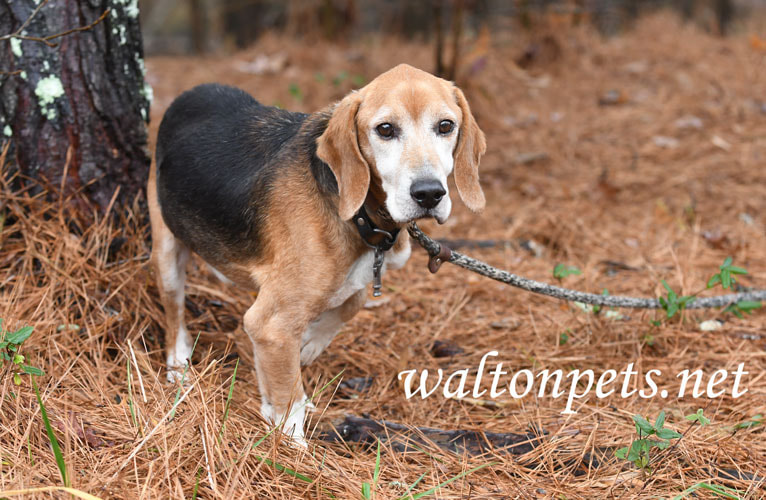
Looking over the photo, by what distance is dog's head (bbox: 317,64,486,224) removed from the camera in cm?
275

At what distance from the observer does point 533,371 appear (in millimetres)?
3750

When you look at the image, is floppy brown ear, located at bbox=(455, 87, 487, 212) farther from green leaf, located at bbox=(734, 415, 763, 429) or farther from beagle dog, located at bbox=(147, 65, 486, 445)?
green leaf, located at bbox=(734, 415, 763, 429)

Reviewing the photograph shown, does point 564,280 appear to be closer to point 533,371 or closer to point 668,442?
point 533,371

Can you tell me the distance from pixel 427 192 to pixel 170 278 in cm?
177

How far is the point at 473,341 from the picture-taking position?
416 centimetres

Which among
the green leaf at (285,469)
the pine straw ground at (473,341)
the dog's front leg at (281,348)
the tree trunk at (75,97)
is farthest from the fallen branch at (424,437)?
the tree trunk at (75,97)

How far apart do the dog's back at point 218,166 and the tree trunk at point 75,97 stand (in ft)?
1.51

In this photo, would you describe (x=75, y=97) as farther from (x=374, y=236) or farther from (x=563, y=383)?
(x=563, y=383)

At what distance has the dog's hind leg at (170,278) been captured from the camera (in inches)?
150

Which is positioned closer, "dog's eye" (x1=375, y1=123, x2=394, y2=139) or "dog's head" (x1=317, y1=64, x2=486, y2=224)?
"dog's head" (x1=317, y1=64, x2=486, y2=224)

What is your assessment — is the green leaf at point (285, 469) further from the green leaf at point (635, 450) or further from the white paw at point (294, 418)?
the green leaf at point (635, 450)

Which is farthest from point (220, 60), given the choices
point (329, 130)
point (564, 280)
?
point (329, 130)

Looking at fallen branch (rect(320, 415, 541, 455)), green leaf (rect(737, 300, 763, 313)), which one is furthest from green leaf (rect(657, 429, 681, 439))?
green leaf (rect(737, 300, 763, 313))

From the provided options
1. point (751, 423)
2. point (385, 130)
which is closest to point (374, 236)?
point (385, 130)
